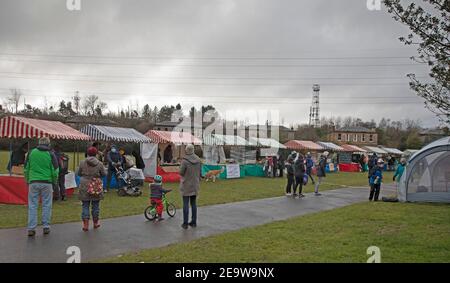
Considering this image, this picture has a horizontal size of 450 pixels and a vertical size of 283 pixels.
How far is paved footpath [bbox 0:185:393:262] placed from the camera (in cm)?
664

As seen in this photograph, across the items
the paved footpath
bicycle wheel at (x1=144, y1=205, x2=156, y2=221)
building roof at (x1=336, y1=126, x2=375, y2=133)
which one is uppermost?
building roof at (x1=336, y1=126, x2=375, y2=133)

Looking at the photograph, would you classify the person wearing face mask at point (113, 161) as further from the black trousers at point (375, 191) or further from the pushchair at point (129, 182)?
the black trousers at point (375, 191)

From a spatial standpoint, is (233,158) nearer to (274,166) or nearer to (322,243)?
(274,166)

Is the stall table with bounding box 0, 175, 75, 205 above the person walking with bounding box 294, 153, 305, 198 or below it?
below

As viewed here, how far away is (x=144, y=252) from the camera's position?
21.9 ft

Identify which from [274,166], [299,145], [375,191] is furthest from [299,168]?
[299,145]

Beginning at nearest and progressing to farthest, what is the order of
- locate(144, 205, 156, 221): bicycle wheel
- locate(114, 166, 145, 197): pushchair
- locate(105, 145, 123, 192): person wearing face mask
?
locate(144, 205, 156, 221): bicycle wheel → locate(114, 166, 145, 197): pushchair → locate(105, 145, 123, 192): person wearing face mask

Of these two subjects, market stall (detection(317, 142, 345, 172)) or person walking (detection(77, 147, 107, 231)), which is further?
market stall (detection(317, 142, 345, 172))

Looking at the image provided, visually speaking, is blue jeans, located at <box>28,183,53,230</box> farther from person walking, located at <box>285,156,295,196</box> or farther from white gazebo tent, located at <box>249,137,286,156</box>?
white gazebo tent, located at <box>249,137,286,156</box>

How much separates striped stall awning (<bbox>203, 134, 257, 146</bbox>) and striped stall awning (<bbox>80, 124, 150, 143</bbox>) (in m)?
8.02

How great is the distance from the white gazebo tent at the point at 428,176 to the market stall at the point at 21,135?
42.2 ft

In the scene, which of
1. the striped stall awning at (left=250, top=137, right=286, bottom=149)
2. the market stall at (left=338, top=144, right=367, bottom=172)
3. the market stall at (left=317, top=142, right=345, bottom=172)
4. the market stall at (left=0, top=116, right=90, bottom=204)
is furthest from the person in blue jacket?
the market stall at (left=338, top=144, right=367, bottom=172)

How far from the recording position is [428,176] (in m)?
16.4
